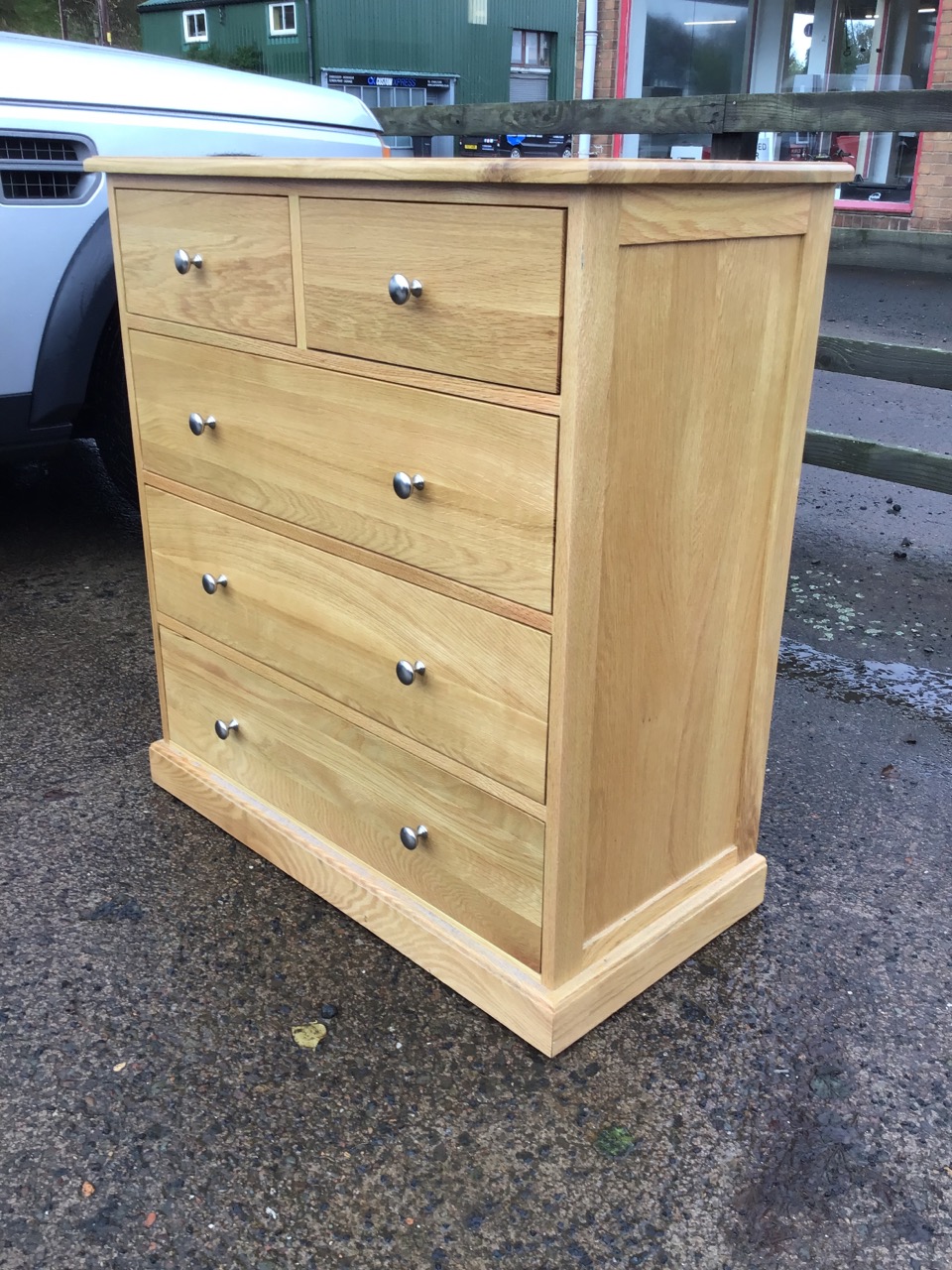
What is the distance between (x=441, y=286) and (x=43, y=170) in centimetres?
209

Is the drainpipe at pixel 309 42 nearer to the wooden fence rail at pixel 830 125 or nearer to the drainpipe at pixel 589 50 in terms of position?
the drainpipe at pixel 589 50

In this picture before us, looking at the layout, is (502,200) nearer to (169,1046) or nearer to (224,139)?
(169,1046)

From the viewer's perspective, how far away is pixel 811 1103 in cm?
167

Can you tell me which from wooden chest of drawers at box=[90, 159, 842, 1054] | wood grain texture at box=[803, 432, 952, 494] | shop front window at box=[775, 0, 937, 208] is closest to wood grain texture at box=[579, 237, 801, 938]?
wooden chest of drawers at box=[90, 159, 842, 1054]

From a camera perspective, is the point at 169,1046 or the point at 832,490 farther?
the point at 832,490

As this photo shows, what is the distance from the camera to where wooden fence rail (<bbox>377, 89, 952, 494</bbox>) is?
352 centimetres

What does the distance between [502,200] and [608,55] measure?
1297 centimetres

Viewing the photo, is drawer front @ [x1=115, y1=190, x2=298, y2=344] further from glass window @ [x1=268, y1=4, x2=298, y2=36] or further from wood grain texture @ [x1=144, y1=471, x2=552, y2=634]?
glass window @ [x1=268, y1=4, x2=298, y2=36]

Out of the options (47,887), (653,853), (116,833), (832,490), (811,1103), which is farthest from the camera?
(832,490)

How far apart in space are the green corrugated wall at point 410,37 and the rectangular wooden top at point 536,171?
23618 mm

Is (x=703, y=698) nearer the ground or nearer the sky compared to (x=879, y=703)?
nearer the sky

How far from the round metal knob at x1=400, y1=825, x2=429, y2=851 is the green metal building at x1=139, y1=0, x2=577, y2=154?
76.9ft

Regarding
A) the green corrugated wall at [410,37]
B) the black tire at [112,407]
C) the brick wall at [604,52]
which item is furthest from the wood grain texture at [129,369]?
the green corrugated wall at [410,37]

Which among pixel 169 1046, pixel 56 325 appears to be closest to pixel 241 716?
pixel 169 1046
